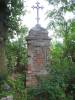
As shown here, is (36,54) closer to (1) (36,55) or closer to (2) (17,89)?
(1) (36,55)

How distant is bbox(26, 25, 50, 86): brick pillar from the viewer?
734cm

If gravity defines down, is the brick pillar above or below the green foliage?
above

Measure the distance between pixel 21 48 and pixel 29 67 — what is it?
27.1ft

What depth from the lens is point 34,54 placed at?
7434 mm

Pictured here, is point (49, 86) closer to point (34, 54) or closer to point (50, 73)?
point (50, 73)

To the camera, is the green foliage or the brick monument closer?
the green foliage

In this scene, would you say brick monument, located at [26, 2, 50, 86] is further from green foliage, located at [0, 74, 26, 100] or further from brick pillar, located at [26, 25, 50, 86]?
green foliage, located at [0, 74, 26, 100]

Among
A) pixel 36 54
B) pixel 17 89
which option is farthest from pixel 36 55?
pixel 17 89

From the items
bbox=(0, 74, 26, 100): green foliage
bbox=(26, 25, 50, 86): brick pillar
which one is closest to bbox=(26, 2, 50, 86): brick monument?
bbox=(26, 25, 50, 86): brick pillar

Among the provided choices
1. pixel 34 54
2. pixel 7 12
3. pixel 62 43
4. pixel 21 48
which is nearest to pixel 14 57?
pixel 21 48

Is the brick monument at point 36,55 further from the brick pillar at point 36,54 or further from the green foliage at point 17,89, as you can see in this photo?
the green foliage at point 17,89

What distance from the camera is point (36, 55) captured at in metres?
7.44

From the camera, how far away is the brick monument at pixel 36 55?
7.34 m

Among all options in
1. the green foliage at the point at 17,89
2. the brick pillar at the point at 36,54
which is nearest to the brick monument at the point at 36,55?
the brick pillar at the point at 36,54
